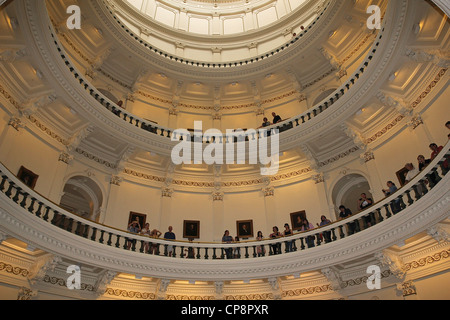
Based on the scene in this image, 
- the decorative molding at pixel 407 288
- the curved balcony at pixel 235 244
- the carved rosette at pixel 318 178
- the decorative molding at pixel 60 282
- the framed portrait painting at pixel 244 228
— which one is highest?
the carved rosette at pixel 318 178

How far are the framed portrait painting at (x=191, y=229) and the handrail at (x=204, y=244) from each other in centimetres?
206

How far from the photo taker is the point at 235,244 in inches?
497

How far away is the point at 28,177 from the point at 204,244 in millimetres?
6723

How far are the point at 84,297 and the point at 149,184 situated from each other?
5.79 metres

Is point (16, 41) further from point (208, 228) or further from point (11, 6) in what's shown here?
point (208, 228)

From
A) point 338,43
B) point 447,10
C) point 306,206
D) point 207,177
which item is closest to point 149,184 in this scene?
point 207,177

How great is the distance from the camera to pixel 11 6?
32.6 ft

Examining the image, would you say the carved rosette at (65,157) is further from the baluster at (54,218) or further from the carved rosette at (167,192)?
the carved rosette at (167,192)

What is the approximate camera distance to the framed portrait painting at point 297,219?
48.6 feet

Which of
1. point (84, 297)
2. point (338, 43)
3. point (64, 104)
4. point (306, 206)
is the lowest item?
point (84, 297)

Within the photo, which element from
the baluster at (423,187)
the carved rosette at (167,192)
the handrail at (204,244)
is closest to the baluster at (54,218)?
the handrail at (204,244)

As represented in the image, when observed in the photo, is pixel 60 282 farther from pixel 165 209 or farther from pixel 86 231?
pixel 165 209

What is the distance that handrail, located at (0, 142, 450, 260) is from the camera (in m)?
9.01

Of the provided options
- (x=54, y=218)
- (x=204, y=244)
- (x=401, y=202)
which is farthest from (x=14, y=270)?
(x=401, y=202)
